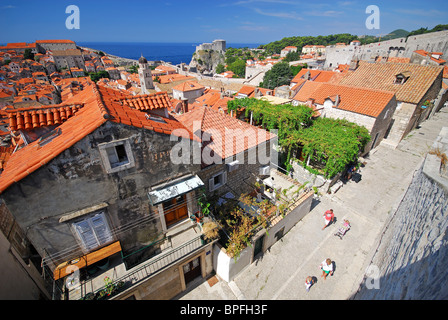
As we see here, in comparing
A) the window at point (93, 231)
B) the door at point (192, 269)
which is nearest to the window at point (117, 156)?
the window at point (93, 231)

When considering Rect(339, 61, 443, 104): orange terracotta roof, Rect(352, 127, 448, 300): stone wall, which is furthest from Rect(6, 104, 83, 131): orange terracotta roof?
Rect(339, 61, 443, 104): orange terracotta roof

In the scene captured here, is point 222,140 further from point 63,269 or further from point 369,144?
point 369,144

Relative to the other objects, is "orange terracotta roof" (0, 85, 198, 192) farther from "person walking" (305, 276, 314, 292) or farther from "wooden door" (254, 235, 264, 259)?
"person walking" (305, 276, 314, 292)

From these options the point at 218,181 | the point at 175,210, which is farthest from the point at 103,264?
the point at 218,181

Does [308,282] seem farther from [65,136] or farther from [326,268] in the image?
[65,136]

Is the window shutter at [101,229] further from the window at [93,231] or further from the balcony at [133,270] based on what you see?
the balcony at [133,270]
